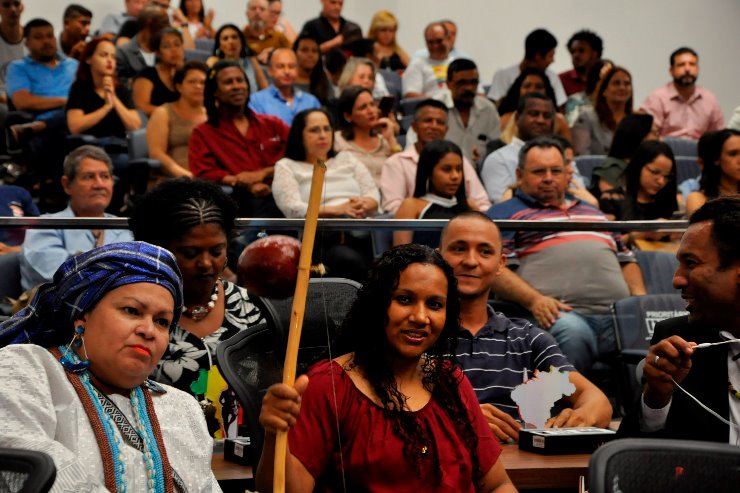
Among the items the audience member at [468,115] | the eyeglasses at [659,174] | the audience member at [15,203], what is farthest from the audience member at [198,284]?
the audience member at [468,115]

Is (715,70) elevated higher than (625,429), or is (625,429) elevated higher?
(715,70)

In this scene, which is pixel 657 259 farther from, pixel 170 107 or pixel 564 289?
pixel 170 107

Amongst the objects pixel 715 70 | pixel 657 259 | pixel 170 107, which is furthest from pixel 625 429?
pixel 715 70

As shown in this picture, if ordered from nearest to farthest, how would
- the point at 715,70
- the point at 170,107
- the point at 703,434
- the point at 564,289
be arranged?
the point at 703,434, the point at 564,289, the point at 170,107, the point at 715,70

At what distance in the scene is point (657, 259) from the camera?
4.86 meters

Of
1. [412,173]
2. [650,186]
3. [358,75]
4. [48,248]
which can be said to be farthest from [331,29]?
[48,248]

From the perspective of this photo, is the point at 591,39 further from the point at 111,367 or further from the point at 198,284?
the point at 111,367

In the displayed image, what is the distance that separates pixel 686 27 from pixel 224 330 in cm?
863

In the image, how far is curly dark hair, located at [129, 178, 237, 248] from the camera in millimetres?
3363

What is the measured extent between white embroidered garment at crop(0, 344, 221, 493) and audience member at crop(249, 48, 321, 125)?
479 cm

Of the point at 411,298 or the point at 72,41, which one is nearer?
the point at 411,298

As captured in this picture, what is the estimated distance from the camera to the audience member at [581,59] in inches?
359

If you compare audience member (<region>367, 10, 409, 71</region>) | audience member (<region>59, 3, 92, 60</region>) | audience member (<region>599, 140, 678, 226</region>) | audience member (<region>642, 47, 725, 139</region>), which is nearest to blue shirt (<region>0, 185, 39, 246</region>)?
audience member (<region>599, 140, 678, 226</region>)

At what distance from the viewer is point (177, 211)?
3373 millimetres
